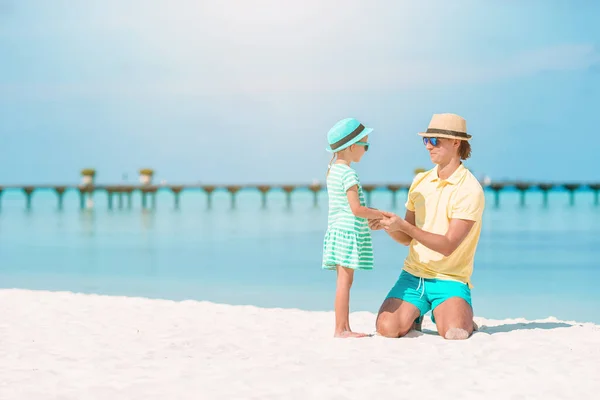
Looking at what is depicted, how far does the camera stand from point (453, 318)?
489 centimetres

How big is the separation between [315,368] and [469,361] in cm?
83

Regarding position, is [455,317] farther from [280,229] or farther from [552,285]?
[280,229]

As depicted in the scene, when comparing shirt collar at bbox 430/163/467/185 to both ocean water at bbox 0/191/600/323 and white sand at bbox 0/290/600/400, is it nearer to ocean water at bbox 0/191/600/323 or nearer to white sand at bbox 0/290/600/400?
white sand at bbox 0/290/600/400

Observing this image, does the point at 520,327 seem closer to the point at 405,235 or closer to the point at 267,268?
the point at 405,235

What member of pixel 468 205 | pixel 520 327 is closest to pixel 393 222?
pixel 468 205

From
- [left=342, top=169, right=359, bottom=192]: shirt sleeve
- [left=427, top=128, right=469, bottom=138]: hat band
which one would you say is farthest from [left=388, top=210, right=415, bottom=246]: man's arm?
[left=427, top=128, right=469, bottom=138]: hat band

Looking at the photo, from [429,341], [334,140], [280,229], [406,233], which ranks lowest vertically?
[280,229]

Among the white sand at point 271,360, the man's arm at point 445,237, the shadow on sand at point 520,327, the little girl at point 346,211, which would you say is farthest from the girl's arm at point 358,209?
the shadow on sand at point 520,327

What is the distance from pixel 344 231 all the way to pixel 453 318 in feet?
2.92

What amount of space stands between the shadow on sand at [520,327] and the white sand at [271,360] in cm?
1

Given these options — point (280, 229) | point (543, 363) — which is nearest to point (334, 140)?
point (543, 363)

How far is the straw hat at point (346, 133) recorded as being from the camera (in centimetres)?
468

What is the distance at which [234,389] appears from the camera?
3.62 metres

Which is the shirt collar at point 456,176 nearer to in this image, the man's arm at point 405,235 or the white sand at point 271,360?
the man's arm at point 405,235
